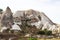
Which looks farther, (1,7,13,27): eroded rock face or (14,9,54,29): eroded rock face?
(14,9,54,29): eroded rock face

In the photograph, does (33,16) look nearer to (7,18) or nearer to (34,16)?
(34,16)

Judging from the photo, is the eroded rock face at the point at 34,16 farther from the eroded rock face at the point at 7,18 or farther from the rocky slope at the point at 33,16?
the eroded rock face at the point at 7,18

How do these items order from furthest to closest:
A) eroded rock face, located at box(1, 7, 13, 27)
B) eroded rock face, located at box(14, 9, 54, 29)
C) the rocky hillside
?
eroded rock face, located at box(14, 9, 54, 29), the rocky hillside, eroded rock face, located at box(1, 7, 13, 27)

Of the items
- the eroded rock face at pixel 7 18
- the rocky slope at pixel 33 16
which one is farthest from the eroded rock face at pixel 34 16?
the eroded rock face at pixel 7 18

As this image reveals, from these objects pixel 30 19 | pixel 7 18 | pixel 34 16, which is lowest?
pixel 30 19

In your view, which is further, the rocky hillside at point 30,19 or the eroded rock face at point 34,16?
the eroded rock face at point 34,16

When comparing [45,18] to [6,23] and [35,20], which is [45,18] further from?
[6,23]

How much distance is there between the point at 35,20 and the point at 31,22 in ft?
11.2

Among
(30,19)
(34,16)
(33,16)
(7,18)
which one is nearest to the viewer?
(7,18)

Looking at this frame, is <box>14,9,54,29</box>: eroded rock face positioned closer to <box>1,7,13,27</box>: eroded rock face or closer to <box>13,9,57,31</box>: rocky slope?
<box>13,9,57,31</box>: rocky slope

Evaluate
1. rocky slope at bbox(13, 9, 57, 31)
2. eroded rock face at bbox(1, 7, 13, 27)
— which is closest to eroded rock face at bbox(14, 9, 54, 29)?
rocky slope at bbox(13, 9, 57, 31)

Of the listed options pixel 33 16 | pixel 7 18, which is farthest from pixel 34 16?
pixel 7 18

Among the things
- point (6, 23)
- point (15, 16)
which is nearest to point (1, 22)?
point (6, 23)

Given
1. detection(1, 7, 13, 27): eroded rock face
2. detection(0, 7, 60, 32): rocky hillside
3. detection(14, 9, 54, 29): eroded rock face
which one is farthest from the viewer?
detection(14, 9, 54, 29): eroded rock face
